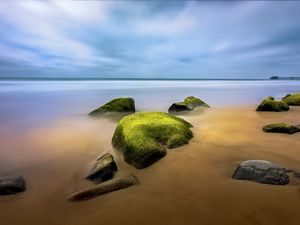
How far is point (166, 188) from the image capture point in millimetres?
Result: 4316

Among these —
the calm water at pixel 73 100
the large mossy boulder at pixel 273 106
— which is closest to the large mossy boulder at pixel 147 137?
the calm water at pixel 73 100

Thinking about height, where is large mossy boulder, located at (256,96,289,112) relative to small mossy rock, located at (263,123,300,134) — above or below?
below

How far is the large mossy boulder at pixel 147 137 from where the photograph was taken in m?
5.50

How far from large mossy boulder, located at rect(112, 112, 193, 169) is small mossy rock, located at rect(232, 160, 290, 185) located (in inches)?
73.5

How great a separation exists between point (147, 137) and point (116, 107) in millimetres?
8126

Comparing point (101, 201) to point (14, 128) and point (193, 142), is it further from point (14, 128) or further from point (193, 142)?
point (14, 128)

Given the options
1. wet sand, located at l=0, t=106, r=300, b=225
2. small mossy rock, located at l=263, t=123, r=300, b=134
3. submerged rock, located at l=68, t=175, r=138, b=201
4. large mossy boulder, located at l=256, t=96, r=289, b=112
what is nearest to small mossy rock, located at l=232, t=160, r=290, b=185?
wet sand, located at l=0, t=106, r=300, b=225

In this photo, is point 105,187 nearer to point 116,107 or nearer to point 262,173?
point 262,173

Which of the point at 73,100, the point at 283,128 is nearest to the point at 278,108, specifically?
the point at 283,128

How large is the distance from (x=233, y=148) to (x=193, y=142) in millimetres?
1117

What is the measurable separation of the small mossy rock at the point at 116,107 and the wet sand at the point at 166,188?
5999 mm

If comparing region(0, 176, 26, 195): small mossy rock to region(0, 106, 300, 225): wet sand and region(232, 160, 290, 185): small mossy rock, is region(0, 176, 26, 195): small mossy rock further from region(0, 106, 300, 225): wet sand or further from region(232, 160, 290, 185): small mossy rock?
region(232, 160, 290, 185): small mossy rock

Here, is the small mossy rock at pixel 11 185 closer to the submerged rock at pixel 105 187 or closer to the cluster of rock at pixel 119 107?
the submerged rock at pixel 105 187

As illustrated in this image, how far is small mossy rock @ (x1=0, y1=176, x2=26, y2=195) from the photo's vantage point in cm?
428
